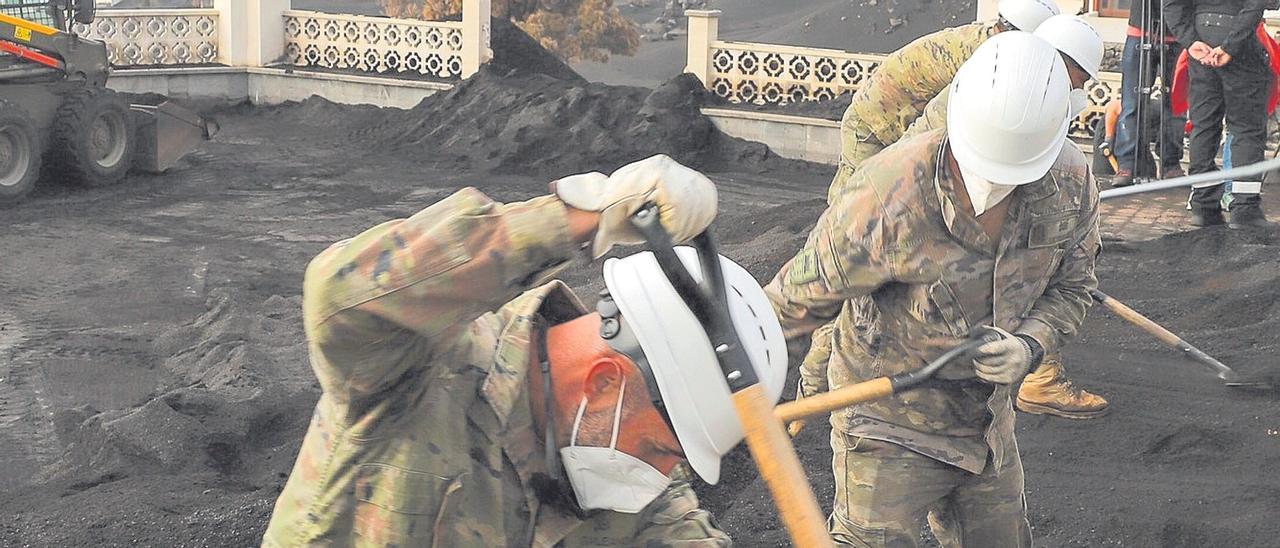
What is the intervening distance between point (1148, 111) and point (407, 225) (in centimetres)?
865

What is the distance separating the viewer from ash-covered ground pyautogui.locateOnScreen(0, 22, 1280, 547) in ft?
→ 16.9

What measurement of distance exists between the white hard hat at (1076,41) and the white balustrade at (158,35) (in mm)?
13210

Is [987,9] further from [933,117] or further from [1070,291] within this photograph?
[1070,291]

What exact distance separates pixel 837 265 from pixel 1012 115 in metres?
0.49

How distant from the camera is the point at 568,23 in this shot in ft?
62.5

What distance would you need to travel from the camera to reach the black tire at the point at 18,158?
37.3 feet

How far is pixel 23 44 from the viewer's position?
1143cm

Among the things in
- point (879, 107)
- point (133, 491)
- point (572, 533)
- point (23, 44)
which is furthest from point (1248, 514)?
point (23, 44)

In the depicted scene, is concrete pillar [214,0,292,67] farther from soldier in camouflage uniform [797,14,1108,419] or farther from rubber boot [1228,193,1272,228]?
soldier in camouflage uniform [797,14,1108,419]

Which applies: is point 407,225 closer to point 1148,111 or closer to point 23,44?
point 1148,111

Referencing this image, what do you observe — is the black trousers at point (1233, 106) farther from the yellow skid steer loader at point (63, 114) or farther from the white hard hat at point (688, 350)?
the yellow skid steer loader at point (63, 114)

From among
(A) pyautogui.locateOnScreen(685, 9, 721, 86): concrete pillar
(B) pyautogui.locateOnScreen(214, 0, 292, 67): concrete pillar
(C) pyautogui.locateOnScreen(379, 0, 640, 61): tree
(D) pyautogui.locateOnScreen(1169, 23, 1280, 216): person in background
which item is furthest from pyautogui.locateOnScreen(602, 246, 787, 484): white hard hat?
(C) pyautogui.locateOnScreen(379, 0, 640, 61): tree

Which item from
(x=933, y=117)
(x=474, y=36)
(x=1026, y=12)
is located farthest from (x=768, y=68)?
(x=933, y=117)

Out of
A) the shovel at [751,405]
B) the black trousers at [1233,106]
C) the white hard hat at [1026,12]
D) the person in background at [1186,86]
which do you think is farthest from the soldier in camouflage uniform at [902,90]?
the person in background at [1186,86]
